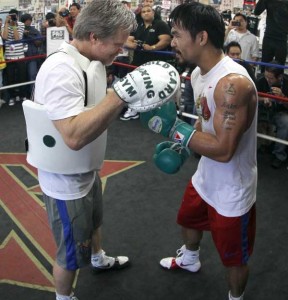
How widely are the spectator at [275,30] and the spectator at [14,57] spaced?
111 inches

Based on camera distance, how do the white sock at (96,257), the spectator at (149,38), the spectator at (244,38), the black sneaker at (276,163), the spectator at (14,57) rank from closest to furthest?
1. the white sock at (96,257)
2. the black sneaker at (276,163)
3. the spectator at (149,38)
4. the spectator at (244,38)
5. the spectator at (14,57)

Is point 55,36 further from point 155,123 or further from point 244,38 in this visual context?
point 155,123

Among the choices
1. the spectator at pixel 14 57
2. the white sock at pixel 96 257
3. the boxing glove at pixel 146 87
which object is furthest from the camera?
the spectator at pixel 14 57

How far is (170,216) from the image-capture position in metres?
2.40

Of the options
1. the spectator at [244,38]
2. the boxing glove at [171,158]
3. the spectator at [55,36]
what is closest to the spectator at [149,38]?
the spectator at [244,38]

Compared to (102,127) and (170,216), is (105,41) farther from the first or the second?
(170,216)

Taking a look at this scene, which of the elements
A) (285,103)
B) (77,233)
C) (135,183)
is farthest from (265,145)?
(77,233)

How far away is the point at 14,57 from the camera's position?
14.8 ft

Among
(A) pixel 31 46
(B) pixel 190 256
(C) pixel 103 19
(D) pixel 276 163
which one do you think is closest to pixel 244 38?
(D) pixel 276 163

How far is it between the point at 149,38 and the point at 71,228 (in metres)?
2.99

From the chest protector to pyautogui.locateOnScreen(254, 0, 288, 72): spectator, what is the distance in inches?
122

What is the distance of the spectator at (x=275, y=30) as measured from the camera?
3971 mm

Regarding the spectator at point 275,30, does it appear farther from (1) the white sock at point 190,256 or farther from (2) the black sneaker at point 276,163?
(1) the white sock at point 190,256

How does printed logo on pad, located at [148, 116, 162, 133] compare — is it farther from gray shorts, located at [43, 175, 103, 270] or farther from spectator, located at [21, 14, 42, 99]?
spectator, located at [21, 14, 42, 99]
